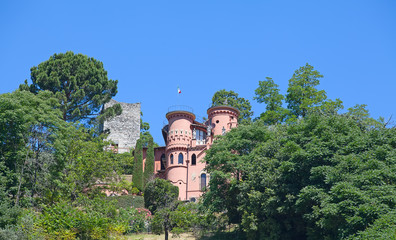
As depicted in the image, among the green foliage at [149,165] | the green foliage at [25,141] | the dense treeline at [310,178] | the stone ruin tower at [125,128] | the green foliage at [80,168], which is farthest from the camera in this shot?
the stone ruin tower at [125,128]

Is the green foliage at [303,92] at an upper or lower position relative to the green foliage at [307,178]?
upper

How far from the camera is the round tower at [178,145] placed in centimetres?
5041

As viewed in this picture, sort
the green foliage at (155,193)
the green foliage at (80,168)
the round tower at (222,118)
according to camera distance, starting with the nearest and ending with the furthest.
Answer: the green foliage at (80,168)
the green foliage at (155,193)
the round tower at (222,118)

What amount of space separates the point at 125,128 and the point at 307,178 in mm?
43027

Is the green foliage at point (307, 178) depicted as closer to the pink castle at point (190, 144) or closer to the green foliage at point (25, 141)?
the green foliage at point (25, 141)

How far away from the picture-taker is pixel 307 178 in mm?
27406

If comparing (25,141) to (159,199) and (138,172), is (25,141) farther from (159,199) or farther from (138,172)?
(138,172)

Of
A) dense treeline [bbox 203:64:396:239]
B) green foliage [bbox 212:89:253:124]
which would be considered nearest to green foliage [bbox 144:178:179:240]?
dense treeline [bbox 203:64:396:239]

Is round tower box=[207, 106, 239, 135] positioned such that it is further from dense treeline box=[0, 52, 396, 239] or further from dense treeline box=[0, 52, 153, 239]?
dense treeline box=[0, 52, 153, 239]

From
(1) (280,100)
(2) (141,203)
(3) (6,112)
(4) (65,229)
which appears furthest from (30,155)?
(1) (280,100)

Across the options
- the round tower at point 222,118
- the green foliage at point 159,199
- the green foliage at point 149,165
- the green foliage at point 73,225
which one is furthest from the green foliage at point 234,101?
the green foliage at point 73,225

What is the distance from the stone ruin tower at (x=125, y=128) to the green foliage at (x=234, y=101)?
43.1 feet

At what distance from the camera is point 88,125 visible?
50.1 meters

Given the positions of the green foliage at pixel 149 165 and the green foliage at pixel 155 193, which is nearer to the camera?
the green foliage at pixel 155 193
